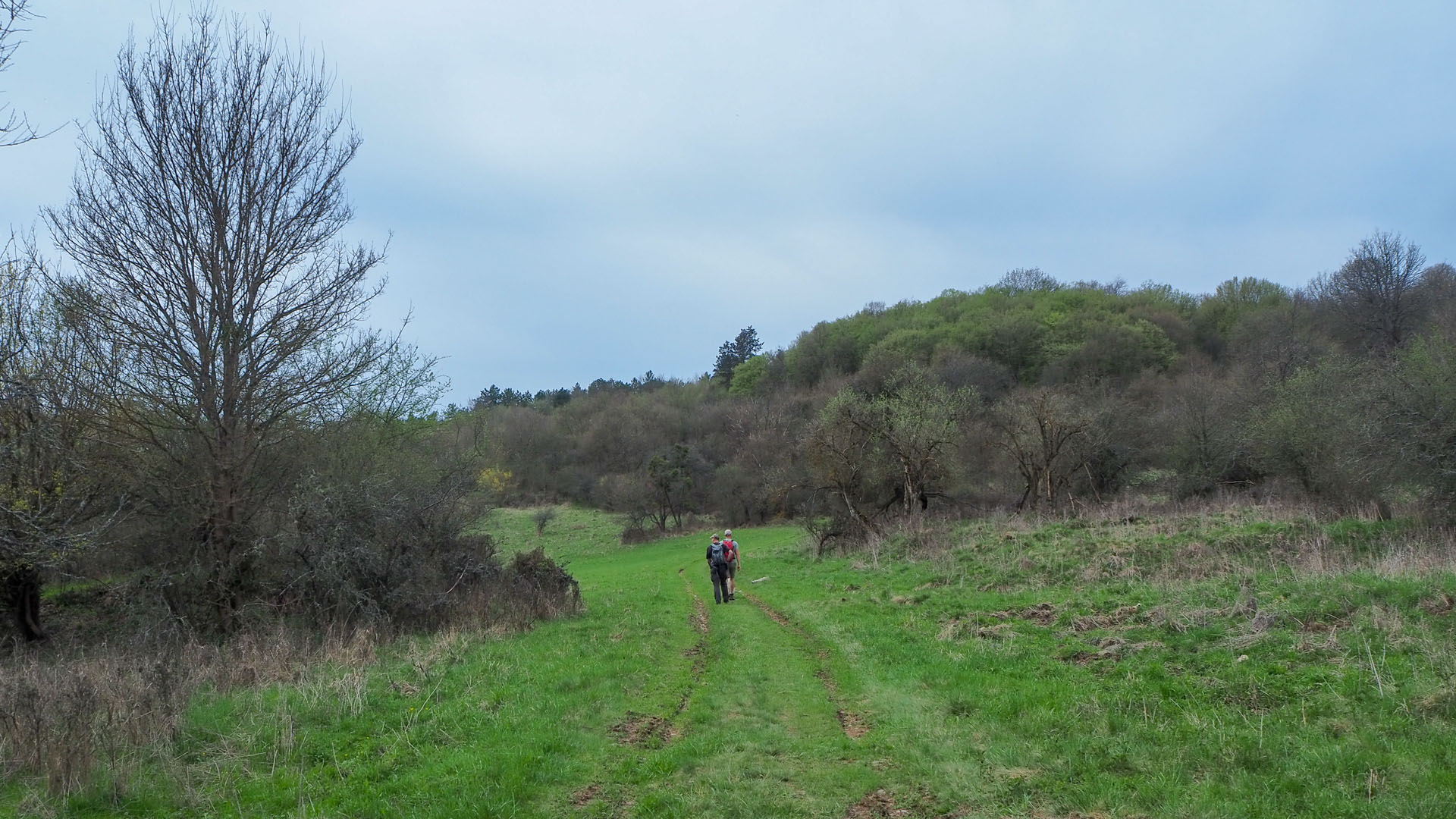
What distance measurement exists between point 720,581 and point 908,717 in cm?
1114

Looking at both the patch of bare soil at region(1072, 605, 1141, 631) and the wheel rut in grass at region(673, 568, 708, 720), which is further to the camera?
the patch of bare soil at region(1072, 605, 1141, 631)

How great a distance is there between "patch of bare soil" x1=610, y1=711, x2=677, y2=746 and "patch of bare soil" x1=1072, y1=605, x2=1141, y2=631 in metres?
6.19

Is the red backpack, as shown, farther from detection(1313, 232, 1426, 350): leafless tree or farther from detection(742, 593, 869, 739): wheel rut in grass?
detection(1313, 232, 1426, 350): leafless tree

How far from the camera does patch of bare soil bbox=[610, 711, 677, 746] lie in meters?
7.50

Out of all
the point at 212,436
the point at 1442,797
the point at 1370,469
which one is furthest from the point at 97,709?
the point at 1370,469

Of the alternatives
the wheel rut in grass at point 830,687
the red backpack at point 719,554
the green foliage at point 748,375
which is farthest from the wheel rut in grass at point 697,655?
the green foliage at point 748,375

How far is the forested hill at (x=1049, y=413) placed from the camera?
2403 centimetres

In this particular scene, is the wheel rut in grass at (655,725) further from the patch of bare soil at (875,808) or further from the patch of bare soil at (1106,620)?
the patch of bare soil at (1106,620)

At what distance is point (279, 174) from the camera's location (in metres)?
14.8

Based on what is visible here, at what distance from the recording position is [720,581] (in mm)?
18594

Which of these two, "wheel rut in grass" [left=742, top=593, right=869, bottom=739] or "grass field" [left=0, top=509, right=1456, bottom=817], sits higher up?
"grass field" [left=0, top=509, right=1456, bottom=817]

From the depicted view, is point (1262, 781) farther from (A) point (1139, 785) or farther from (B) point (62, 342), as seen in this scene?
(B) point (62, 342)

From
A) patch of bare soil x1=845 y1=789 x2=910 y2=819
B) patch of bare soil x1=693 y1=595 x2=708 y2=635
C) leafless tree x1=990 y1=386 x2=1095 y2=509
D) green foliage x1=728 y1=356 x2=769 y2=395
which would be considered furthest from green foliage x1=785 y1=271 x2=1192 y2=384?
patch of bare soil x1=845 y1=789 x2=910 y2=819

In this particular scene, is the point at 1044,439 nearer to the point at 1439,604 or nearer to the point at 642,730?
the point at 1439,604
